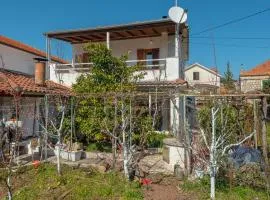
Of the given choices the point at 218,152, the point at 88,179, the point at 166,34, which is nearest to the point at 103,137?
the point at 88,179

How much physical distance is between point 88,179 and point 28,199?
1681 millimetres

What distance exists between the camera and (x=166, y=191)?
26.0 feet

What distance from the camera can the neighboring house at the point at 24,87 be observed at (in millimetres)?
11656

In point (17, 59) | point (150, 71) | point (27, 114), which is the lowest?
point (27, 114)

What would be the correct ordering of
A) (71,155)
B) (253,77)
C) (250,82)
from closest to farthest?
(71,155) → (253,77) → (250,82)

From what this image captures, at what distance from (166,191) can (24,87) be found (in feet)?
26.5

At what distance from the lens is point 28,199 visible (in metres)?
7.71

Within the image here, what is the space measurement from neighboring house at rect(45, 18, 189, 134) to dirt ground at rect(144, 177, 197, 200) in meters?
7.28

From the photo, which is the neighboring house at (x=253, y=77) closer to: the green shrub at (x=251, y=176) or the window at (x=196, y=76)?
the window at (x=196, y=76)

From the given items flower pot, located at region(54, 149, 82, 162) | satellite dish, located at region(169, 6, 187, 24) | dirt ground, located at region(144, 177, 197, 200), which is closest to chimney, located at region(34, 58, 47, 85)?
flower pot, located at region(54, 149, 82, 162)

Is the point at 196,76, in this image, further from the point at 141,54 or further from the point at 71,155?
the point at 71,155

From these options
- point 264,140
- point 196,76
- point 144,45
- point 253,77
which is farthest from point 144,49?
point 196,76

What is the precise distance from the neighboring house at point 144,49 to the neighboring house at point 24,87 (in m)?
2.30

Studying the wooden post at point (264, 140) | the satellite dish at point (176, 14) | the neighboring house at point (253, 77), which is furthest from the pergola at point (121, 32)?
the neighboring house at point (253, 77)
